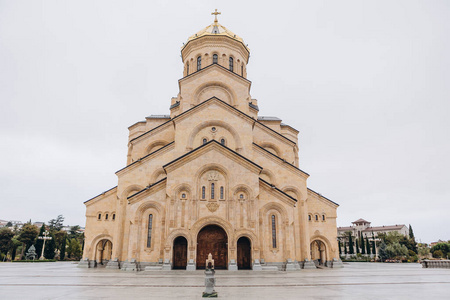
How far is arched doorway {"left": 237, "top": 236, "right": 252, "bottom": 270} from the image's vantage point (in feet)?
70.9

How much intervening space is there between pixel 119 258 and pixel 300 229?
15055mm

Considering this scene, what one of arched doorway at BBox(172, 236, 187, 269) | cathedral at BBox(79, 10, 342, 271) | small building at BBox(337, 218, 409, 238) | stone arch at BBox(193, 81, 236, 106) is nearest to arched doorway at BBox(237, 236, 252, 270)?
cathedral at BBox(79, 10, 342, 271)

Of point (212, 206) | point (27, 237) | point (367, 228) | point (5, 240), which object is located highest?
point (367, 228)

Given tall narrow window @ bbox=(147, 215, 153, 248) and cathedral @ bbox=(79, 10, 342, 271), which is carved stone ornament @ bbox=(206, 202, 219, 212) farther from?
tall narrow window @ bbox=(147, 215, 153, 248)

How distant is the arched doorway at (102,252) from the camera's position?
27.2m

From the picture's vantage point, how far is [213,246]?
71.4ft

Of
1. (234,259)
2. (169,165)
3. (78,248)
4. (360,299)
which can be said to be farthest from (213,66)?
(78,248)

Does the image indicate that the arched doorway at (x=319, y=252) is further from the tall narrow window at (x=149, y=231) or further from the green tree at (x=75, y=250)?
the green tree at (x=75, y=250)

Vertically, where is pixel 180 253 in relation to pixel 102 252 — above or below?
above

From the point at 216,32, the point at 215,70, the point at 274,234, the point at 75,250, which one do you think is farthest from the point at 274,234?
the point at 75,250

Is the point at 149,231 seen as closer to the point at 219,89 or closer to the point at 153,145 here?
the point at 153,145

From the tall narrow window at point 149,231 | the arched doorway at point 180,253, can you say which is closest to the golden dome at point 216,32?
the tall narrow window at point 149,231

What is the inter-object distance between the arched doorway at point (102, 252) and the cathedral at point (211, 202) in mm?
92

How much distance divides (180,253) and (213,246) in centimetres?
245
